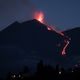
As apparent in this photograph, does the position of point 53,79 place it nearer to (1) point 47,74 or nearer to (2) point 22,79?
(1) point 47,74

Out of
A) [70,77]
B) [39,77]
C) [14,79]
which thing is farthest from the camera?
[14,79]

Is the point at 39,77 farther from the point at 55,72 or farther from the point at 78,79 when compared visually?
the point at 78,79

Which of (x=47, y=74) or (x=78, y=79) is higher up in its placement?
(x=47, y=74)

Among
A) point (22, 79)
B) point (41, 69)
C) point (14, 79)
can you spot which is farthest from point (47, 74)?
point (14, 79)

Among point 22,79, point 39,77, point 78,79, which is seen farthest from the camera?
point 22,79

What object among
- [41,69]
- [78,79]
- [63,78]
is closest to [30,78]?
[41,69]

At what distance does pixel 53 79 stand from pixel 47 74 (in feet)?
19.5

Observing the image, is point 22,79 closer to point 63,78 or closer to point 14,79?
point 14,79

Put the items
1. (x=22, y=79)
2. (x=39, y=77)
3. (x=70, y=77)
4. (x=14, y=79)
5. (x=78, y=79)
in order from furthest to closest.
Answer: (x=14, y=79) < (x=22, y=79) < (x=39, y=77) < (x=70, y=77) < (x=78, y=79)

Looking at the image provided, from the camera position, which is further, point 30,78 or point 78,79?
point 30,78

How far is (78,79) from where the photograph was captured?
248 ft

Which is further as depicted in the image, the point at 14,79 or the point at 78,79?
the point at 14,79

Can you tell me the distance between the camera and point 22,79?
98.6 m

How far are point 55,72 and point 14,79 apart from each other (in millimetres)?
17268
